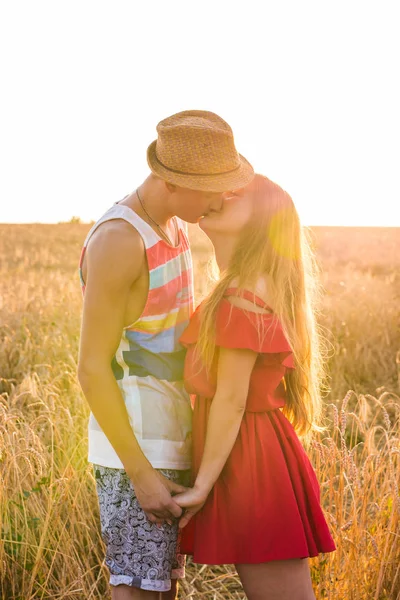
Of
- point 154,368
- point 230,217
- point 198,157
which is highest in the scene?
point 198,157

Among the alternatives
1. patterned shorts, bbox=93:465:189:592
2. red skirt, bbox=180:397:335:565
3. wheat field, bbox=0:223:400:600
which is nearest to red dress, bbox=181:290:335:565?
red skirt, bbox=180:397:335:565

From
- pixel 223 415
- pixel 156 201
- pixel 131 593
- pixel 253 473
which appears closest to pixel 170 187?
pixel 156 201

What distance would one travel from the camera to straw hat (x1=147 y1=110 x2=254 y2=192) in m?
2.09

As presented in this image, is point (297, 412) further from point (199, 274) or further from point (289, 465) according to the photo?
point (199, 274)

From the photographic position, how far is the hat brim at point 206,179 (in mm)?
2072

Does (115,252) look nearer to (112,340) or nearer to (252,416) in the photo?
(112,340)

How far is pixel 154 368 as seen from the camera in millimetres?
2100

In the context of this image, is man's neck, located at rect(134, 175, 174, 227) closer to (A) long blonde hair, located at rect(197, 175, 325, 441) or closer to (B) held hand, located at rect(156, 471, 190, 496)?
(A) long blonde hair, located at rect(197, 175, 325, 441)

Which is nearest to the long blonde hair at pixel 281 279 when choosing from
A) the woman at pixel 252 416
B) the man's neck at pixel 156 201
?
the woman at pixel 252 416

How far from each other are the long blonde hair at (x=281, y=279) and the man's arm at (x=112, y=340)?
266mm

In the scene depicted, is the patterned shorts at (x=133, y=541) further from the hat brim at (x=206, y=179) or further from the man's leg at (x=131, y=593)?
the hat brim at (x=206, y=179)

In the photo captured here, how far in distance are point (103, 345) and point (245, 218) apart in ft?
2.04

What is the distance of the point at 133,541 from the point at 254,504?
373mm

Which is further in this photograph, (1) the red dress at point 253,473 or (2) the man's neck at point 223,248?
(2) the man's neck at point 223,248
